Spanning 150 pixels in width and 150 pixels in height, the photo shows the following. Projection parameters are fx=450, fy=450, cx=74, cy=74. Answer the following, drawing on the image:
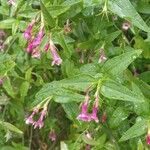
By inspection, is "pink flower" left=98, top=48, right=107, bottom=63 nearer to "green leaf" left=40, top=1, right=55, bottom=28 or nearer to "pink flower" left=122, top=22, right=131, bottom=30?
"pink flower" left=122, top=22, right=131, bottom=30

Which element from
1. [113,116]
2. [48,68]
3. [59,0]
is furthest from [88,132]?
[59,0]

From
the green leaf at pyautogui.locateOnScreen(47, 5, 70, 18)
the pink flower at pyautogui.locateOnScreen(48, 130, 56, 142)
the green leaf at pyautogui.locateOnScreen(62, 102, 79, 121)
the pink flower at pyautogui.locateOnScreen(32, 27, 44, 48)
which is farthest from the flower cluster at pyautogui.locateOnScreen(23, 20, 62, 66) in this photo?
the pink flower at pyautogui.locateOnScreen(48, 130, 56, 142)

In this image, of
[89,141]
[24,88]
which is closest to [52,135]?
[24,88]

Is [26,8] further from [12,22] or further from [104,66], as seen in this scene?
[104,66]

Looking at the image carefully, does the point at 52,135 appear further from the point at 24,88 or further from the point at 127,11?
the point at 127,11

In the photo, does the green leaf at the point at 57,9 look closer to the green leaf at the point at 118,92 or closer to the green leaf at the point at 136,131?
the green leaf at the point at 118,92

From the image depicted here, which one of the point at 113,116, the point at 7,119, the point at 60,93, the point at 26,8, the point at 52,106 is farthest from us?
the point at 7,119

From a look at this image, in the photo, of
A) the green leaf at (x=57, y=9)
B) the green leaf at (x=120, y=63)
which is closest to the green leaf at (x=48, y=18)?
the green leaf at (x=57, y=9)
